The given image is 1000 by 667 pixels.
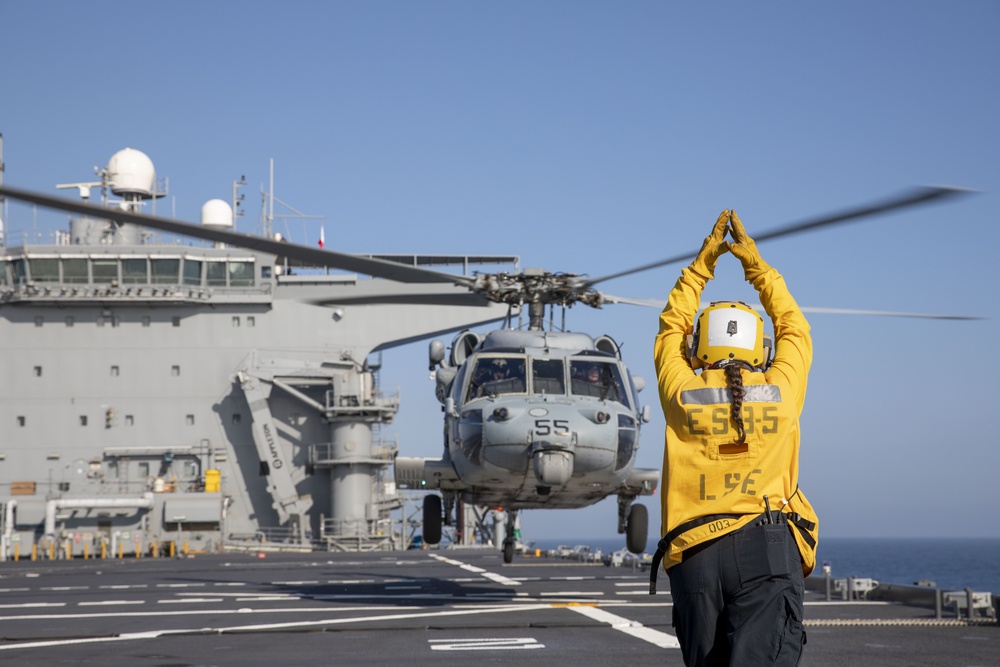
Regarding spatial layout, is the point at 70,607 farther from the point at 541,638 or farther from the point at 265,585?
the point at 541,638

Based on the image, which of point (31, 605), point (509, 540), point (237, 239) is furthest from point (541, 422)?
point (31, 605)

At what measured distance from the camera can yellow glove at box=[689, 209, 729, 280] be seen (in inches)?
191

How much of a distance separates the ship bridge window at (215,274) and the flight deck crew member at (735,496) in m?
45.1

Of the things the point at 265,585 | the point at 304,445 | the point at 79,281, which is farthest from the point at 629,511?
the point at 79,281

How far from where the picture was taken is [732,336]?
4.39m

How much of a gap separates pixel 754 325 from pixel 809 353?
0.30 m

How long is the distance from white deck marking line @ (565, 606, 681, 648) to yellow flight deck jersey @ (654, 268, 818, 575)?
5443 millimetres

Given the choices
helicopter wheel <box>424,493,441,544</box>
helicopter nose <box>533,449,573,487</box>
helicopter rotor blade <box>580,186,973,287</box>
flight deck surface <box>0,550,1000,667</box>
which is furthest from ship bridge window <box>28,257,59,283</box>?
helicopter rotor blade <box>580,186,973,287</box>

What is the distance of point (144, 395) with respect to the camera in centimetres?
4681

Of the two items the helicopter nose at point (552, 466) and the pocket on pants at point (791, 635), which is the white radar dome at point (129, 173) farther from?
the pocket on pants at point (791, 635)

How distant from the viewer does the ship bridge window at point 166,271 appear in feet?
153

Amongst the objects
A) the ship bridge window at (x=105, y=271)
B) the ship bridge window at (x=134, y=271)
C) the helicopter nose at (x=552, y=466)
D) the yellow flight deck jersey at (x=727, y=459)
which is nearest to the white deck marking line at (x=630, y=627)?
the helicopter nose at (x=552, y=466)

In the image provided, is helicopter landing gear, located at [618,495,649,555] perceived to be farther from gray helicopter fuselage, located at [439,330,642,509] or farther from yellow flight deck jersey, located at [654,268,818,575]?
yellow flight deck jersey, located at [654,268,818,575]

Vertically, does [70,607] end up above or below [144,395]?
below
